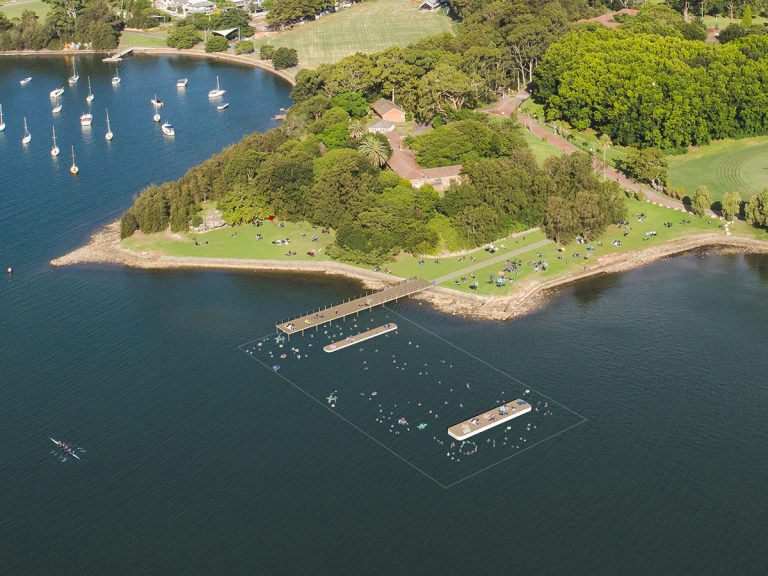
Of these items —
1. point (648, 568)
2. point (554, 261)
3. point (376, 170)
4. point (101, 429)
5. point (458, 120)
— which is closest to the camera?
point (648, 568)

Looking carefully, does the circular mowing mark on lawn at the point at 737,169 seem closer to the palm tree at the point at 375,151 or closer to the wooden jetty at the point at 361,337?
the palm tree at the point at 375,151

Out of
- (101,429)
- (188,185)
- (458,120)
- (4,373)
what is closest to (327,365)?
(101,429)

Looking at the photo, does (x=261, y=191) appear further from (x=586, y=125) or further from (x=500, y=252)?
(x=586, y=125)

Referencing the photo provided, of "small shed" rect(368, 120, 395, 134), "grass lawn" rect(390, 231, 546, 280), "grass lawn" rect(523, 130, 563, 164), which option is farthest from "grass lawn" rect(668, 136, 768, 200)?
"small shed" rect(368, 120, 395, 134)

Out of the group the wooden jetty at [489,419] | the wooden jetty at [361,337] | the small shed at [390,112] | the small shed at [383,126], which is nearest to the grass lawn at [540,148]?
the small shed at [390,112]

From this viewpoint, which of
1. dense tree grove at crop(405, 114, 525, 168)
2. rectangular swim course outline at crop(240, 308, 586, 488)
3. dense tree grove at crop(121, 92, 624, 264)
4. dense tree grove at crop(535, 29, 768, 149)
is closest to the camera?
rectangular swim course outline at crop(240, 308, 586, 488)

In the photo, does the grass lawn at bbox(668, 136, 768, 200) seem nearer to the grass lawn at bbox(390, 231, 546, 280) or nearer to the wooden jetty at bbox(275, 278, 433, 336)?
the grass lawn at bbox(390, 231, 546, 280)

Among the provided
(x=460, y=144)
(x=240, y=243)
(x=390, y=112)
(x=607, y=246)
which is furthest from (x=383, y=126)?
(x=607, y=246)
